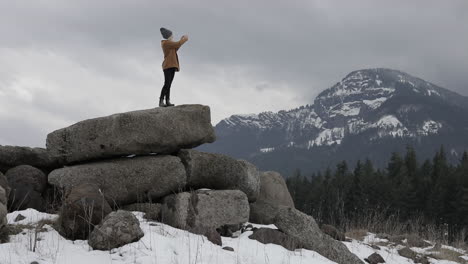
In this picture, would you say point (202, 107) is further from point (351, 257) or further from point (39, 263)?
point (39, 263)

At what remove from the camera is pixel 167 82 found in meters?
14.2

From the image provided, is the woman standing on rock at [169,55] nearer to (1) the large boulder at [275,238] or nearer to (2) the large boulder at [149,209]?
(2) the large boulder at [149,209]

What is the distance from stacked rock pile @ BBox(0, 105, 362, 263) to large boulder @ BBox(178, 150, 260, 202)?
1.2 inches

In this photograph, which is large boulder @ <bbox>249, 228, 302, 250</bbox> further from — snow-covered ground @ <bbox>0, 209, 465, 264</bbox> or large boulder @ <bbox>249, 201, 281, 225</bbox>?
large boulder @ <bbox>249, 201, 281, 225</bbox>

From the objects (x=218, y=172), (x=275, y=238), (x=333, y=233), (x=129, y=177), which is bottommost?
(x=333, y=233)

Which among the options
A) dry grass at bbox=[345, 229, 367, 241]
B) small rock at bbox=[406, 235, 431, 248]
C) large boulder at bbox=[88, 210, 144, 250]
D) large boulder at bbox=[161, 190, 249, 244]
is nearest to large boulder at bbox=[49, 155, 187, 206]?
large boulder at bbox=[161, 190, 249, 244]

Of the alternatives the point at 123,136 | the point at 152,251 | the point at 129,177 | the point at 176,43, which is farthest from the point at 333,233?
the point at 176,43

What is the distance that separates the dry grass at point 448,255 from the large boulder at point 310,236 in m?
4.04

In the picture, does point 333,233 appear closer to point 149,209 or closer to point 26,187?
point 149,209

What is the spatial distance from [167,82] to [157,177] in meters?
3.67

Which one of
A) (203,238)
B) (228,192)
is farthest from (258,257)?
(228,192)

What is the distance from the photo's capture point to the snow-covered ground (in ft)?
24.8

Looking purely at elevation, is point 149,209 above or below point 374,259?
above

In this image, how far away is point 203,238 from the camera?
9.44 metres
